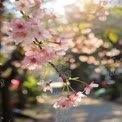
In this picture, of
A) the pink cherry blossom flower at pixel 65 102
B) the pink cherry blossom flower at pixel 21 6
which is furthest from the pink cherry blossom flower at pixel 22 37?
the pink cherry blossom flower at pixel 65 102

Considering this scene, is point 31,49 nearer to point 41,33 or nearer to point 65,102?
point 41,33

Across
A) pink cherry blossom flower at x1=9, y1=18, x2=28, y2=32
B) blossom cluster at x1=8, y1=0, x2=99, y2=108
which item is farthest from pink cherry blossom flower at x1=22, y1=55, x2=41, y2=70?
pink cherry blossom flower at x1=9, y1=18, x2=28, y2=32

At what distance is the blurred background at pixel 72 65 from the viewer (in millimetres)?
1987

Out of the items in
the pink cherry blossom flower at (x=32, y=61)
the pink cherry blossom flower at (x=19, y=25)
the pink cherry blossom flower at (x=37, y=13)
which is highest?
the pink cherry blossom flower at (x=37, y=13)

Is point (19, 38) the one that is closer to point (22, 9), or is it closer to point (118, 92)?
point (22, 9)

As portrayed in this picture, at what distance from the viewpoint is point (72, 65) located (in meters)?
4.39

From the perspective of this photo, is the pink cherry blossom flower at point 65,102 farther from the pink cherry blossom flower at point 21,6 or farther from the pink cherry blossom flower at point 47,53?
the pink cherry blossom flower at point 21,6

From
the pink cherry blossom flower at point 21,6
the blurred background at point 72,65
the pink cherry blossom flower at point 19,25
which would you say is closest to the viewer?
the pink cherry blossom flower at point 19,25

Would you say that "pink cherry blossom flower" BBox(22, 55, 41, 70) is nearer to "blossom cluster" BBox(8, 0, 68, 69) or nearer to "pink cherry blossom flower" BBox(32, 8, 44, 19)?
"blossom cluster" BBox(8, 0, 68, 69)

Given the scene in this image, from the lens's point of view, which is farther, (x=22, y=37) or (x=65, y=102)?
(x=65, y=102)

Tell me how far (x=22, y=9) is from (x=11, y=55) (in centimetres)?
287

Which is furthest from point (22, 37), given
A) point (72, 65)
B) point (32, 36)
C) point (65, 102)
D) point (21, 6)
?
point (72, 65)

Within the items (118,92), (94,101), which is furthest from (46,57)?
(118,92)

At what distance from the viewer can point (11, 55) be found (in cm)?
370
